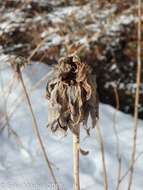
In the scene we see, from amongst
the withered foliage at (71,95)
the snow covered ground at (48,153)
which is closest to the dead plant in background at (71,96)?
the withered foliage at (71,95)

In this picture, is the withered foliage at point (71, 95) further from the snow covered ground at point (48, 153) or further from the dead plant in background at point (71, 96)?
the snow covered ground at point (48, 153)

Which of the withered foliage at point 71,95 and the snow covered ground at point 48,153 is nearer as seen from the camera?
the withered foliage at point 71,95

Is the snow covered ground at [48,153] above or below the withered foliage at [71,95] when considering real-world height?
below

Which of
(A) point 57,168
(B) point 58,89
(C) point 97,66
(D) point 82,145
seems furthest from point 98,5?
(B) point 58,89

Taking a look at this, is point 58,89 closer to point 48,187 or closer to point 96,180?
point 48,187

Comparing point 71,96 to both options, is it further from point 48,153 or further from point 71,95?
point 48,153
